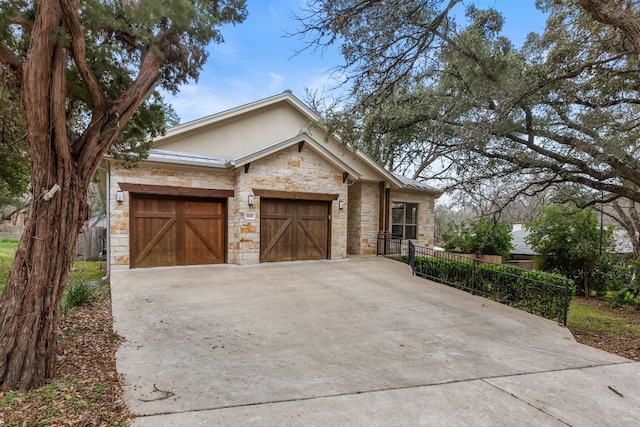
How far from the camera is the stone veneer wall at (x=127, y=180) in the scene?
966cm

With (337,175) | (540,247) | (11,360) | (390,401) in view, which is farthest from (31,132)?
(540,247)

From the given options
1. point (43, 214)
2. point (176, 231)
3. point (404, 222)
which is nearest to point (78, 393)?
point (43, 214)

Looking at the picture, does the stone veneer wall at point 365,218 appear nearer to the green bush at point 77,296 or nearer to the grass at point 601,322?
the grass at point 601,322

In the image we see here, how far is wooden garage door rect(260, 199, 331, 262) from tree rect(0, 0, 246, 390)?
718 centimetres

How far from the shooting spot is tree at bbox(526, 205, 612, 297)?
11.9m

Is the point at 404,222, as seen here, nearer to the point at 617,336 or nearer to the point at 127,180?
the point at 617,336

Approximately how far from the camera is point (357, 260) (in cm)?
1266

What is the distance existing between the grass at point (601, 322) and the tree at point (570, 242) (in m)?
2.44

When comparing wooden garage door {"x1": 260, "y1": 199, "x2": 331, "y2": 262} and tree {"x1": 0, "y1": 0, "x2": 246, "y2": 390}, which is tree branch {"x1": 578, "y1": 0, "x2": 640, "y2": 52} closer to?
tree {"x1": 0, "y1": 0, "x2": 246, "y2": 390}

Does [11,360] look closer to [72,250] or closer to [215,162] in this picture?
[72,250]

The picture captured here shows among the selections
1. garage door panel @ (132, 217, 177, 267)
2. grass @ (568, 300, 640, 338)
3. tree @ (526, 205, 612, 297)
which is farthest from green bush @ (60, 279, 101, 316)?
tree @ (526, 205, 612, 297)

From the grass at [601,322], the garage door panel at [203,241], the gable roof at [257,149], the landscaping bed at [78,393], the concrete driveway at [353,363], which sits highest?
the gable roof at [257,149]

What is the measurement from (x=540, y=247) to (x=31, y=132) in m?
14.5

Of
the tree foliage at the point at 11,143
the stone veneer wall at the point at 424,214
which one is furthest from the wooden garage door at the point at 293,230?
the tree foliage at the point at 11,143
